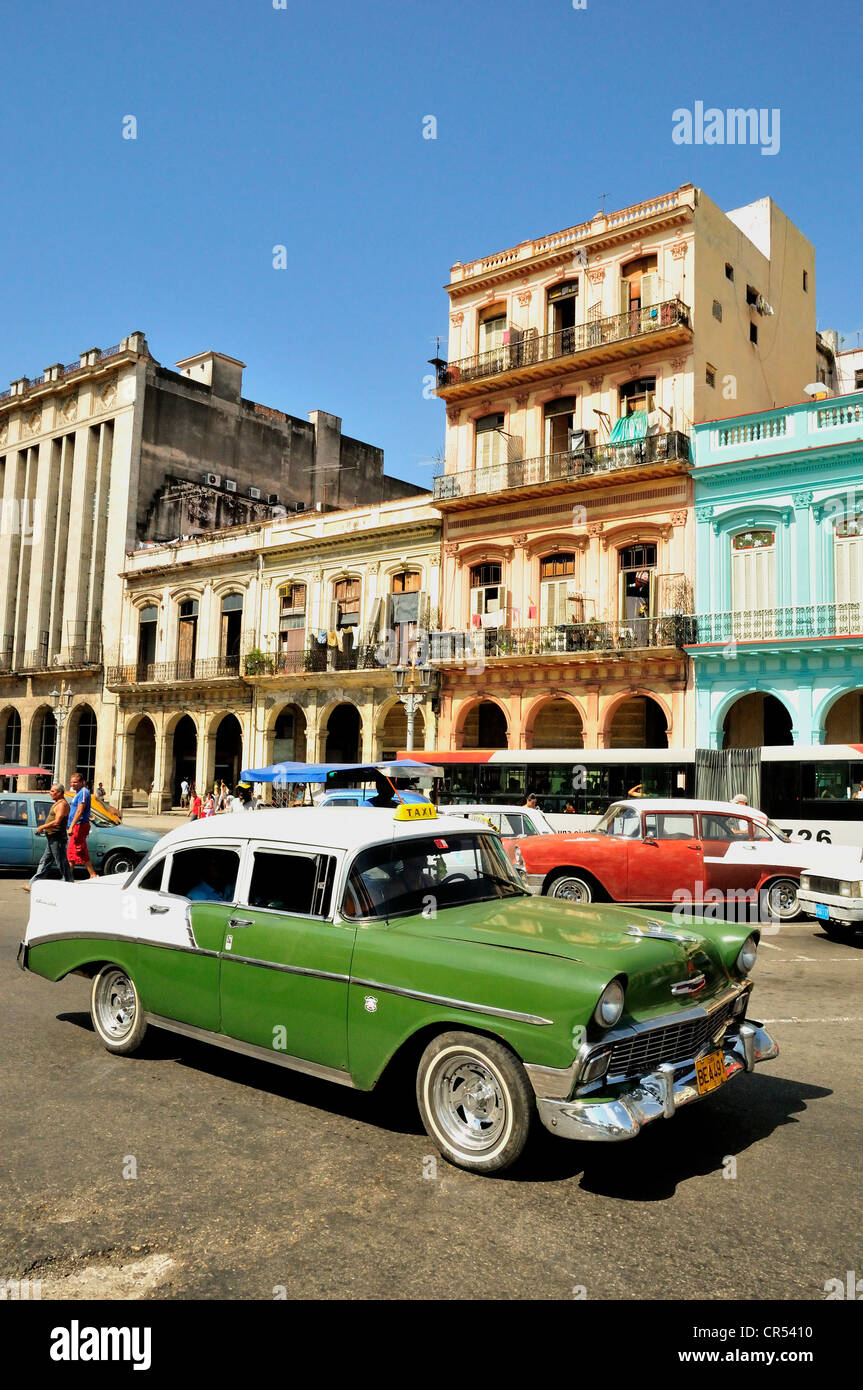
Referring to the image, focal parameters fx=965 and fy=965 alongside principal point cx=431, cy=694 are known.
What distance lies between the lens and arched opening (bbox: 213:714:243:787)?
3706 cm

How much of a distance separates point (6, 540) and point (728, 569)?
3567cm

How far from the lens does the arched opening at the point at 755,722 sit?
25812 mm

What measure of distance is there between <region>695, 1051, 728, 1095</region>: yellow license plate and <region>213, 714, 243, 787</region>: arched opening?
33.0 meters

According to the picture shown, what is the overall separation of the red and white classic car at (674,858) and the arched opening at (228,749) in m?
25.5

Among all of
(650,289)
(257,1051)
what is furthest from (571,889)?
(650,289)

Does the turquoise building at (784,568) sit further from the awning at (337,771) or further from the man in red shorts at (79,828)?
the man in red shorts at (79,828)

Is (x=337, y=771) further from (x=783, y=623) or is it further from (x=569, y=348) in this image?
(x=569, y=348)

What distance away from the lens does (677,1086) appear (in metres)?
4.52

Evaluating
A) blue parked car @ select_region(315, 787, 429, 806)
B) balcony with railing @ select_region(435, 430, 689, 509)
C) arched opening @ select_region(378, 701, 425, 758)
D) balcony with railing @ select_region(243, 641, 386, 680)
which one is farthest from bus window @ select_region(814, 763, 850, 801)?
balcony with railing @ select_region(243, 641, 386, 680)

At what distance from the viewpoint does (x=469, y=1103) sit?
180 inches

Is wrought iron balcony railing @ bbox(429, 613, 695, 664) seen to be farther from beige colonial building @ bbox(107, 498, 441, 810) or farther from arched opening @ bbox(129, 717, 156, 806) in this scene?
arched opening @ bbox(129, 717, 156, 806)
